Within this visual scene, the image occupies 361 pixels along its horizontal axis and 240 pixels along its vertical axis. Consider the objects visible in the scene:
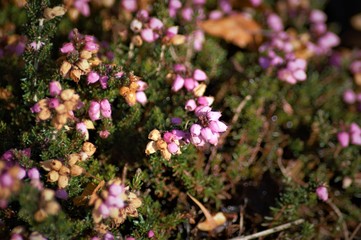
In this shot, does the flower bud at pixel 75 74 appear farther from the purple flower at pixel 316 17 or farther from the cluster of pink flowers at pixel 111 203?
the purple flower at pixel 316 17

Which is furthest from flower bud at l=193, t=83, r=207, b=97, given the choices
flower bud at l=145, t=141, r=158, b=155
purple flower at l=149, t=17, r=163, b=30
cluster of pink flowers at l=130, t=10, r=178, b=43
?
flower bud at l=145, t=141, r=158, b=155

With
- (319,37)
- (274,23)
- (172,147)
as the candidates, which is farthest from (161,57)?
(319,37)

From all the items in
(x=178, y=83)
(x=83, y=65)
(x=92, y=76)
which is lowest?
(x=178, y=83)

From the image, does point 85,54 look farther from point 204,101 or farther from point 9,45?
point 9,45

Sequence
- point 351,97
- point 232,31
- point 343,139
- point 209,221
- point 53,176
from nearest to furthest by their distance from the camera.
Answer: point 53,176 → point 209,221 → point 343,139 → point 351,97 → point 232,31

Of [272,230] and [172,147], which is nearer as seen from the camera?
[172,147]

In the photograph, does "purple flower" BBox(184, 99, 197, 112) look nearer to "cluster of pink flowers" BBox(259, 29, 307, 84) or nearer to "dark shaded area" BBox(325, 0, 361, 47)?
"cluster of pink flowers" BBox(259, 29, 307, 84)
